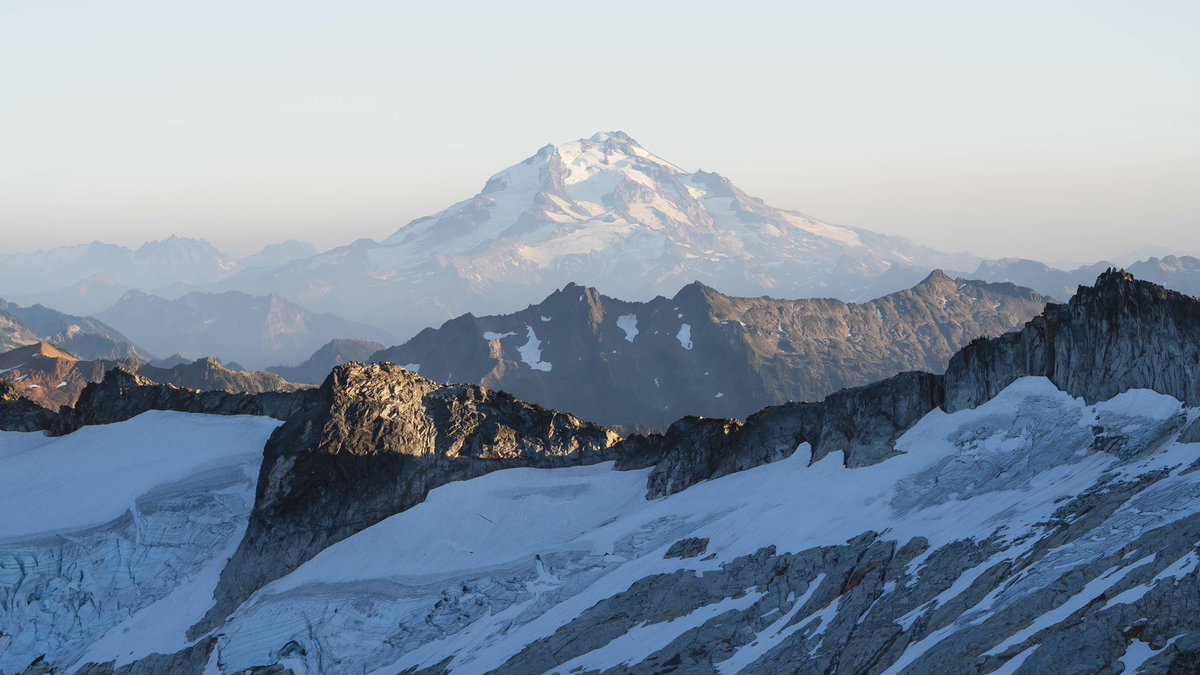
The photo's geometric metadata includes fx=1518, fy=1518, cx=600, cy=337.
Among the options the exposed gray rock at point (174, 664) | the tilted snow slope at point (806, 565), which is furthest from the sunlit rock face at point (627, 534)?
the exposed gray rock at point (174, 664)

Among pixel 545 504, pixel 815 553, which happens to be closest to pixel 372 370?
pixel 545 504

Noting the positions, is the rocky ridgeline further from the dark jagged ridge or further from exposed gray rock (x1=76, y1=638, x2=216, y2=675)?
the dark jagged ridge

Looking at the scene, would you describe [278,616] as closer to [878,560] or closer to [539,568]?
[539,568]

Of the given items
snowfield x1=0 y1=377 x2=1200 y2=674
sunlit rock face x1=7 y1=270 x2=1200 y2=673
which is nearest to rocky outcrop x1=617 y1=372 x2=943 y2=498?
sunlit rock face x1=7 y1=270 x2=1200 y2=673

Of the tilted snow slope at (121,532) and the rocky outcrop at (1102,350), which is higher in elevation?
the rocky outcrop at (1102,350)

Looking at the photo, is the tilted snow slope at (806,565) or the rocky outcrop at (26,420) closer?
the tilted snow slope at (806,565)

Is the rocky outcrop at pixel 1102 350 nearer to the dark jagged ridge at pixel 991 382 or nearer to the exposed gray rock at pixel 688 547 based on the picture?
the dark jagged ridge at pixel 991 382

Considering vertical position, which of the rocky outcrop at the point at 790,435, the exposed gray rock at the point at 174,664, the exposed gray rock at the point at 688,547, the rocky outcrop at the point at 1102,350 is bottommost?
the exposed gray rock at the point at 174,664
